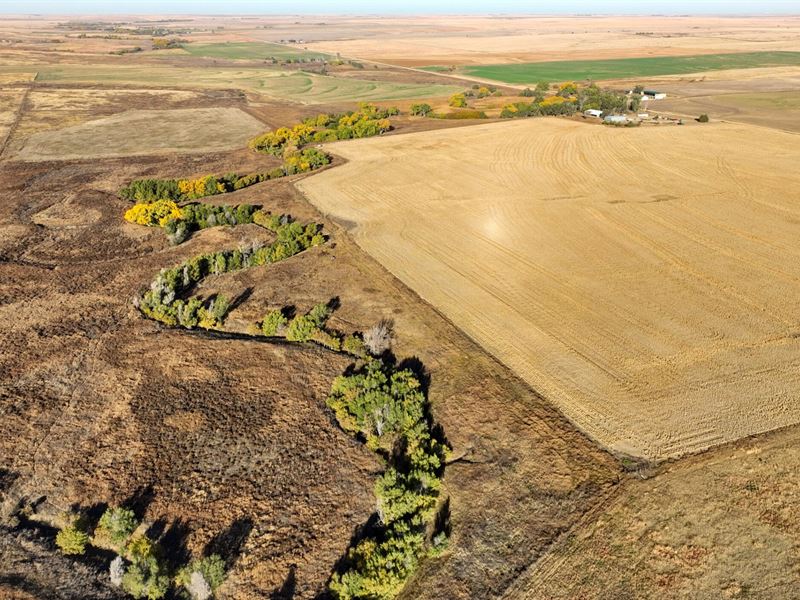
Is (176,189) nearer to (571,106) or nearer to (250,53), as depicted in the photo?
(571,106)

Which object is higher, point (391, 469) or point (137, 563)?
point (391, 469)

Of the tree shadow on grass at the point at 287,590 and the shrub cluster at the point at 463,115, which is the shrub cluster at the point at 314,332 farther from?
the shrub cluster at the point at 463,115

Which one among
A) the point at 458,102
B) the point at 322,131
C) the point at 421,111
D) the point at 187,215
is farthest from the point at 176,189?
the point at 458,102

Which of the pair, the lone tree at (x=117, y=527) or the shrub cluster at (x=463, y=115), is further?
the shrub cluster at (x=463, y=115)

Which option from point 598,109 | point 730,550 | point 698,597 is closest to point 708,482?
point 730,550

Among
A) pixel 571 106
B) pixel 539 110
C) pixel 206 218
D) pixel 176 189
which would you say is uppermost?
pixel 571 106

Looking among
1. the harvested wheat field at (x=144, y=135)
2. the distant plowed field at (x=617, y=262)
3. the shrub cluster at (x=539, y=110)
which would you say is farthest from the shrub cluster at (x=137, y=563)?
the shrub cluster at (x=539, y=110)
